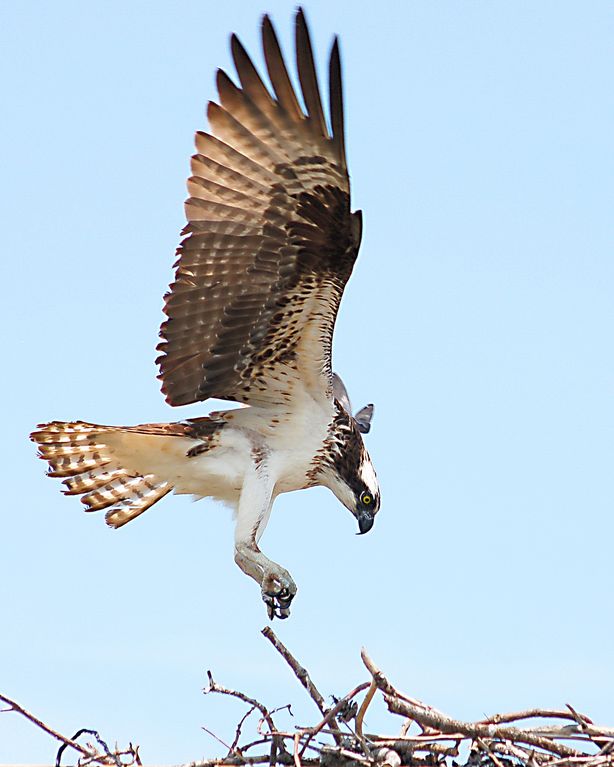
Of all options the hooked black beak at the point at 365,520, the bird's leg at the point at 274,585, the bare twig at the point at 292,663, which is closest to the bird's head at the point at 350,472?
the hooked black beak at the point at 365,520

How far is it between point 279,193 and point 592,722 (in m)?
2.92

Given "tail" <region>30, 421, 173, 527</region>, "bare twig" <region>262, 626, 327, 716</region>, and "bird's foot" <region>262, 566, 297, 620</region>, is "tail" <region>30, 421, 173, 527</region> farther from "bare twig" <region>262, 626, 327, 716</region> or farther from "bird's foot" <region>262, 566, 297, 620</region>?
"bare twig" <region>262, 626, 327, 716</region>

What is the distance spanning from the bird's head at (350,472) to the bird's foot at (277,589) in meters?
0.76

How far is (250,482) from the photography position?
24.3ft

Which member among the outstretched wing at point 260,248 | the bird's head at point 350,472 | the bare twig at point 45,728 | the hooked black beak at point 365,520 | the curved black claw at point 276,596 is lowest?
the bare twig at point 45,728

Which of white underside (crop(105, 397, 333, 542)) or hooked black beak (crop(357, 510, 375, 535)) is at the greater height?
white underside (crop(105, 397, 333, 542))

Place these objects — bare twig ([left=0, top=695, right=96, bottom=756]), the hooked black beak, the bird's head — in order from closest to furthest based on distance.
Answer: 1. bare twig ([left=0, top=695, right=96, bottom=756])
2. the bird's head
3. the hooked black beak

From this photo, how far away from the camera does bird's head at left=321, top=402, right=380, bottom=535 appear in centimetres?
762

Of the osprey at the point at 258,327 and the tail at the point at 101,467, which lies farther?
the tail at the point at 101,467

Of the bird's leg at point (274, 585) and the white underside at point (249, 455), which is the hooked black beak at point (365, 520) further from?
the bird's leg at point (274, 585)

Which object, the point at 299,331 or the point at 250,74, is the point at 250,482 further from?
the point at 250,74

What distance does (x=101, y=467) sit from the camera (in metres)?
8.08

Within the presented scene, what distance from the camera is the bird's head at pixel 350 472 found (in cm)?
762

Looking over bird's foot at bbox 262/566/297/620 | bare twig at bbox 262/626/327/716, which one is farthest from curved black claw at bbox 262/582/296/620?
bare twig at bbox 262/626/327/716
